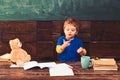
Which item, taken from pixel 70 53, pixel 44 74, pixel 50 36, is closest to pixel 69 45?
pixel 70 53

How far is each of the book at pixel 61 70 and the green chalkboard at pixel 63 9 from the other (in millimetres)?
1483

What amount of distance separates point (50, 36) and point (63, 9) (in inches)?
15.5

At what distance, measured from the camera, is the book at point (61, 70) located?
2.45 m

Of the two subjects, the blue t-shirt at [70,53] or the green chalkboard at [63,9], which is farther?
the green chalkboard at [63,9]

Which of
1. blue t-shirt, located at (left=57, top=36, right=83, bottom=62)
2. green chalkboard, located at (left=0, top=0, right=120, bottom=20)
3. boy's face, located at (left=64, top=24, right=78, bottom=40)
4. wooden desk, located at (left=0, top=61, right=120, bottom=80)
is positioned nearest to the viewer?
wooden desk, located at (left=0, top=61, right=120, bottom=80)

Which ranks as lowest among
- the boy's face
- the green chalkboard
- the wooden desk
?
the wooden desk

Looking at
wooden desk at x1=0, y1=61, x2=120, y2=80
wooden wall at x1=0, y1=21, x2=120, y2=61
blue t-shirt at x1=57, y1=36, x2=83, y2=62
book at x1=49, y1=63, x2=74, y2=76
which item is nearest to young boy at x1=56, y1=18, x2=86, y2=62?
blue t-shirt at x1=57, y1=36, x2=83, y2=62

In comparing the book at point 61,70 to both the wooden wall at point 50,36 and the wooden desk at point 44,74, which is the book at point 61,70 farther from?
the wooden wall at point 50,36

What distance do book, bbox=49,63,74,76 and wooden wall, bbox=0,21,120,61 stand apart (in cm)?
143

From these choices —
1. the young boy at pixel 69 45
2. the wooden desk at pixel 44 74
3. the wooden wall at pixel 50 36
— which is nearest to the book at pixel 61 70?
the wooden desk at pixel 44 74

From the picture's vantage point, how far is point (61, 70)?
8.32ft

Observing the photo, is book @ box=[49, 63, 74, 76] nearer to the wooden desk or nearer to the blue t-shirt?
the wooden desk

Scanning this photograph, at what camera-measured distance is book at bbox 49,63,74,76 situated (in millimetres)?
2452

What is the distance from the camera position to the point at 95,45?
4.14 m
